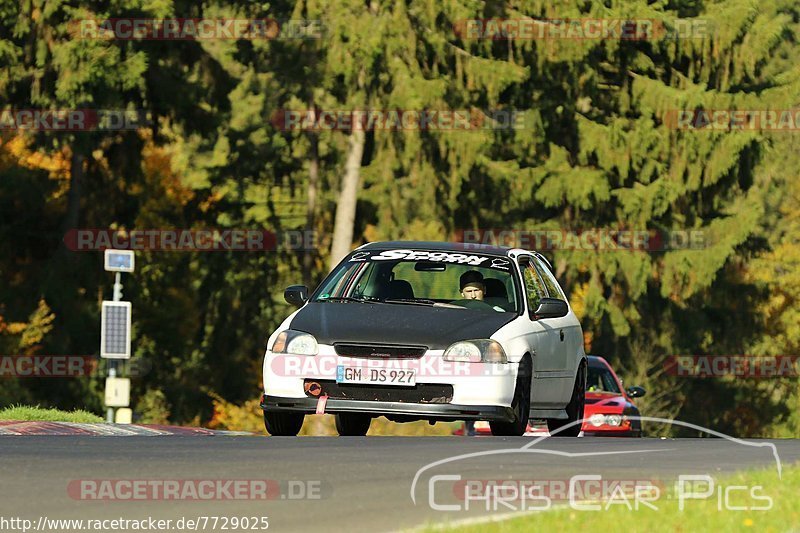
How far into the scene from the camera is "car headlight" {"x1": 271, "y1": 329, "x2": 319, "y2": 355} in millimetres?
14547

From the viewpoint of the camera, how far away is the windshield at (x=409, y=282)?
1578 centimetres

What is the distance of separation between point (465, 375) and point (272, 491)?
4.79m

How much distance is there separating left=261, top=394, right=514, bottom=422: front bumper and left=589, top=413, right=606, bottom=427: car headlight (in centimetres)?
802

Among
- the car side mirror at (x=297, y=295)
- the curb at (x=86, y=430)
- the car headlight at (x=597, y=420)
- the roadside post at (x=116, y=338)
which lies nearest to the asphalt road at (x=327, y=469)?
the car side mirror at (x=297, y=295)

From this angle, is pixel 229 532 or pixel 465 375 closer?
pixel 229 532

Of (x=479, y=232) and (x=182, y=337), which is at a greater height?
(x=479, y=232)

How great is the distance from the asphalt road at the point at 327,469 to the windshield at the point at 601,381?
9179 mm

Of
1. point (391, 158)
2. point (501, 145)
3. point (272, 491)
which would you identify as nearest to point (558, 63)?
point (501, 145)

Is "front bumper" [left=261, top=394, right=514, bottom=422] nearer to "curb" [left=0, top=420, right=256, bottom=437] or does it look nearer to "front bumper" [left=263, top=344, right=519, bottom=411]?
"front bumper" [left=263, top=344, right=519, bottom=411]

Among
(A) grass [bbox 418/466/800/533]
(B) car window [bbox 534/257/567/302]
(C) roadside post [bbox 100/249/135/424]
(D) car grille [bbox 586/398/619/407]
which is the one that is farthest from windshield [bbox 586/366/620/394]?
(A) grass [bbox 418/466/800/533]

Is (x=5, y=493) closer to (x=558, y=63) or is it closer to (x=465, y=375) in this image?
(x=465, y=375)

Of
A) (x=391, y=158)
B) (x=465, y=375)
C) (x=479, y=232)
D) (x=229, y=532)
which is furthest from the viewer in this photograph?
(x=479, y=232)

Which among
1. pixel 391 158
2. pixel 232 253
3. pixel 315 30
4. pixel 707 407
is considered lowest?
pixel 707 407

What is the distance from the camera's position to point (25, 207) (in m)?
49.1
